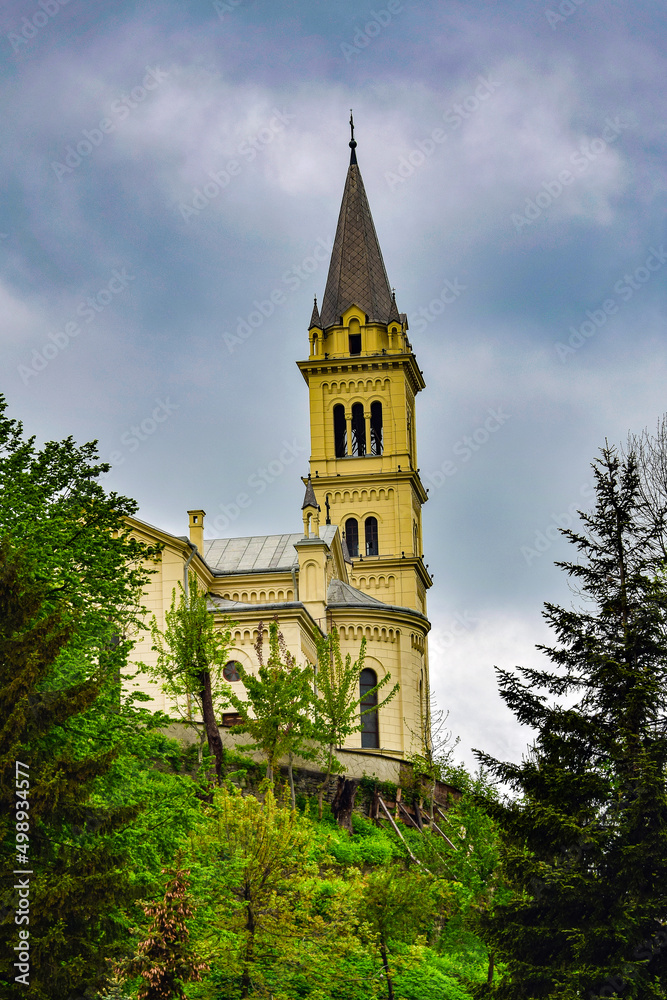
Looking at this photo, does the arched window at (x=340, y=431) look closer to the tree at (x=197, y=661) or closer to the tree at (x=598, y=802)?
the tree at (x=197, y=661)

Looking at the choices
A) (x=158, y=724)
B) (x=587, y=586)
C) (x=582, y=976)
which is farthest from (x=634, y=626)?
(x=158, y=724)

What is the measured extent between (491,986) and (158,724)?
10178 mm

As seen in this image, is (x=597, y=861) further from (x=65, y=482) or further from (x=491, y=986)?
(x=65, y=482)

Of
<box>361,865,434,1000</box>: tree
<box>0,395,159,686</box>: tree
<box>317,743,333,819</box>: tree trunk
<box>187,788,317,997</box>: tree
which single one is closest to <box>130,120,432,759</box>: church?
<box>317,743,333,819</box>: tree trunk

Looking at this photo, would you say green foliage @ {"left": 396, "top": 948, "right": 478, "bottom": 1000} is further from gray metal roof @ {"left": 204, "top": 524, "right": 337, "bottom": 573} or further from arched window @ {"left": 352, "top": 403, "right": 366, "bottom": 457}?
arched window @ {"left": 352, "top": 403, "right": 366, "bottom": 457}

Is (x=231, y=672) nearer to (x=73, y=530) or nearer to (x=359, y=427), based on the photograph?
(x=73, y=530)

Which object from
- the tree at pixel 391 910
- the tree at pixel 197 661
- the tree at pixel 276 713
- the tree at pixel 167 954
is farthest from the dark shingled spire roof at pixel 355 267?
the tree at pixel 167 954

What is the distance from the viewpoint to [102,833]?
19594 mm

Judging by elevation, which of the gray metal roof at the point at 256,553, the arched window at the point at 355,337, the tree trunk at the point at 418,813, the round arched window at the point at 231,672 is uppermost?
the arched window at the point at 355,337

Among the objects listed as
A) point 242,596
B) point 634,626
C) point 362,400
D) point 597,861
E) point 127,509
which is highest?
point 362,400

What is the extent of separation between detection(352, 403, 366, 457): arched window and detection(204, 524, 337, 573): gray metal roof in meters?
15.6

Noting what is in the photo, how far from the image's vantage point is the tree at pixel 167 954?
19609mm

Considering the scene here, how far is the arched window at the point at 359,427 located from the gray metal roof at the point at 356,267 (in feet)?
18.8

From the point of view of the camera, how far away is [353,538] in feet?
242
